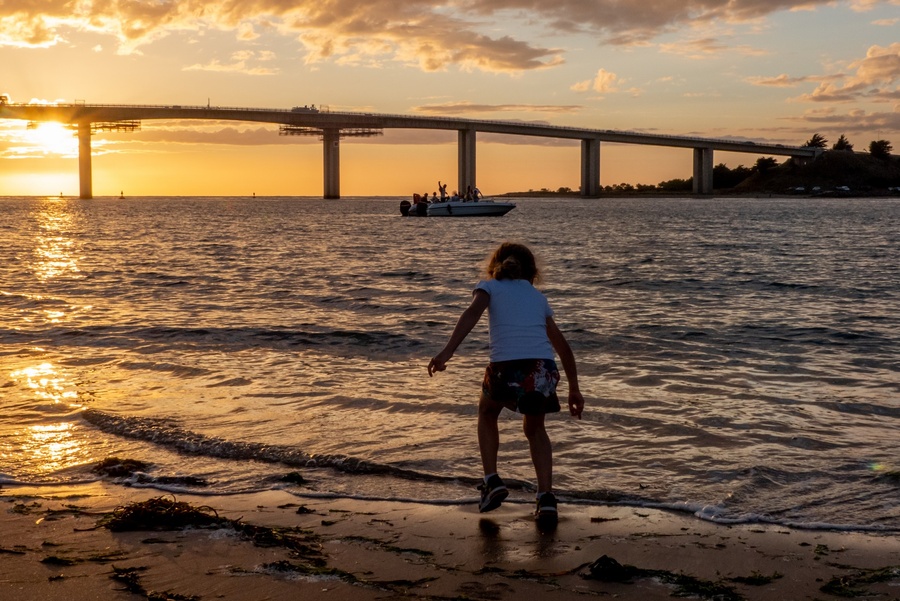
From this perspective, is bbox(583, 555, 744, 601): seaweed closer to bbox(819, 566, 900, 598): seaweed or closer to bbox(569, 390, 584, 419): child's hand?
bbox(819, 566, 900, 598): seaweed

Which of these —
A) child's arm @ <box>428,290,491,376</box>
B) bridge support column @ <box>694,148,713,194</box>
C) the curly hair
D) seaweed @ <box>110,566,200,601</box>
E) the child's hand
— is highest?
bridge support column @ <box>694,148,713,194</box>

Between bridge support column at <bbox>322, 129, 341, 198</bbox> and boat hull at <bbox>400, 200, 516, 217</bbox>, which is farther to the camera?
bridge support column at <bbox>322, 129, 341, 198</bbox>

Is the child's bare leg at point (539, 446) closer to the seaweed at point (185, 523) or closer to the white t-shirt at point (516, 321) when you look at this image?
the white t-shirt at point (516, 321)

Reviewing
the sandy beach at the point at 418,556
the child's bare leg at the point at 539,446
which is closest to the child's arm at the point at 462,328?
the child's bare leg at the point at 539,446

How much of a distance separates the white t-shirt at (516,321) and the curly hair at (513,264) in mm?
40

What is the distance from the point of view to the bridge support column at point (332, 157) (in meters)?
113

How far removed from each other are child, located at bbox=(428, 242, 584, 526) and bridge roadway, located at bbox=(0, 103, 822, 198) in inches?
3734

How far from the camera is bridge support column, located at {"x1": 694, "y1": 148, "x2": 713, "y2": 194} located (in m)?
118

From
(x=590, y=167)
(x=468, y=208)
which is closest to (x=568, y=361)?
(x=468, y=208)

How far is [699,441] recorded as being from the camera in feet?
21.5

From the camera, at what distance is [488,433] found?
16.5 ft

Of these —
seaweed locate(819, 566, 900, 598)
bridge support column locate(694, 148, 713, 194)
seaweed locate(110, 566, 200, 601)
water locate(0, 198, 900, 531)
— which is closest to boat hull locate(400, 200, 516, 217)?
water locate(0, 198, 900, 531)

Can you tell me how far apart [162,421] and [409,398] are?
1.99 m

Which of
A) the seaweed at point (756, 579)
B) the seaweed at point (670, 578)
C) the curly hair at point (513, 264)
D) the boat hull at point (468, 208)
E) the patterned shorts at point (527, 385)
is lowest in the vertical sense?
the seaweed at point (756, 579)
